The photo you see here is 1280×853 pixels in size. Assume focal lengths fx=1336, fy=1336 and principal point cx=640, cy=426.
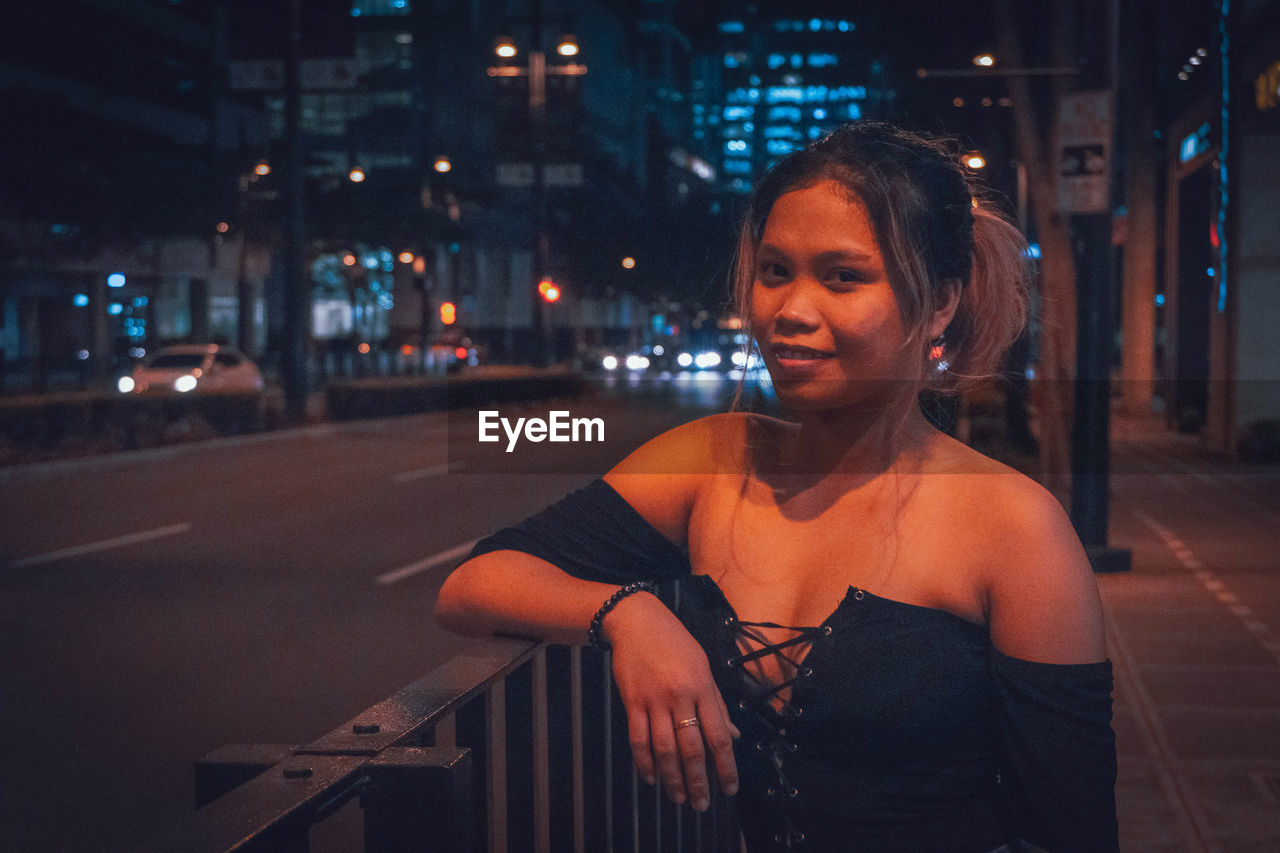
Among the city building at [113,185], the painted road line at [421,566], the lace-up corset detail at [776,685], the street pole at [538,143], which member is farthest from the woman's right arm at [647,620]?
the city building at [113,185]

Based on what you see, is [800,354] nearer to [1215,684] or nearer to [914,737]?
[914,737]

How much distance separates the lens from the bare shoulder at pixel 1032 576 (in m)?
1.87

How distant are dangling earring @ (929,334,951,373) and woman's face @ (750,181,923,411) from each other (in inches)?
5.2

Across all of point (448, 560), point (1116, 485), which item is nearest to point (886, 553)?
point (448, 560)

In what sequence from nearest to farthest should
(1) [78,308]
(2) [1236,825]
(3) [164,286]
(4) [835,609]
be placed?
(4) [835,609]
(2) [1236,825]
(1) [78,308]
(3) [164,286]

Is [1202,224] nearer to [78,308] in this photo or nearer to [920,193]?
[920,193]

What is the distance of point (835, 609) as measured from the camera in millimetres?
2031

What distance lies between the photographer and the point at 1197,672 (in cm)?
752

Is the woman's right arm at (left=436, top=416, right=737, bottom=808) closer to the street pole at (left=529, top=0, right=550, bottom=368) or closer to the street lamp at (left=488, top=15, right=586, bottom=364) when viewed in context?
the street lamp at (left=488, top=15, right=586, bottom=364)

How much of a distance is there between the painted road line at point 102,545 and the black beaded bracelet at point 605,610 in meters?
10.2

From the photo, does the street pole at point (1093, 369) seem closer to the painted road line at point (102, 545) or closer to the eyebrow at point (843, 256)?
the painted road line at point (102, 545)

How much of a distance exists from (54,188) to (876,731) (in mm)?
41596

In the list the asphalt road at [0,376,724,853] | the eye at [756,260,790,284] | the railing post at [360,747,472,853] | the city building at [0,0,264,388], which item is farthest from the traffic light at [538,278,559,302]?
the railing post at [360,747,472,853]

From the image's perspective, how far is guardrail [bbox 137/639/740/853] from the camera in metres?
1.52
